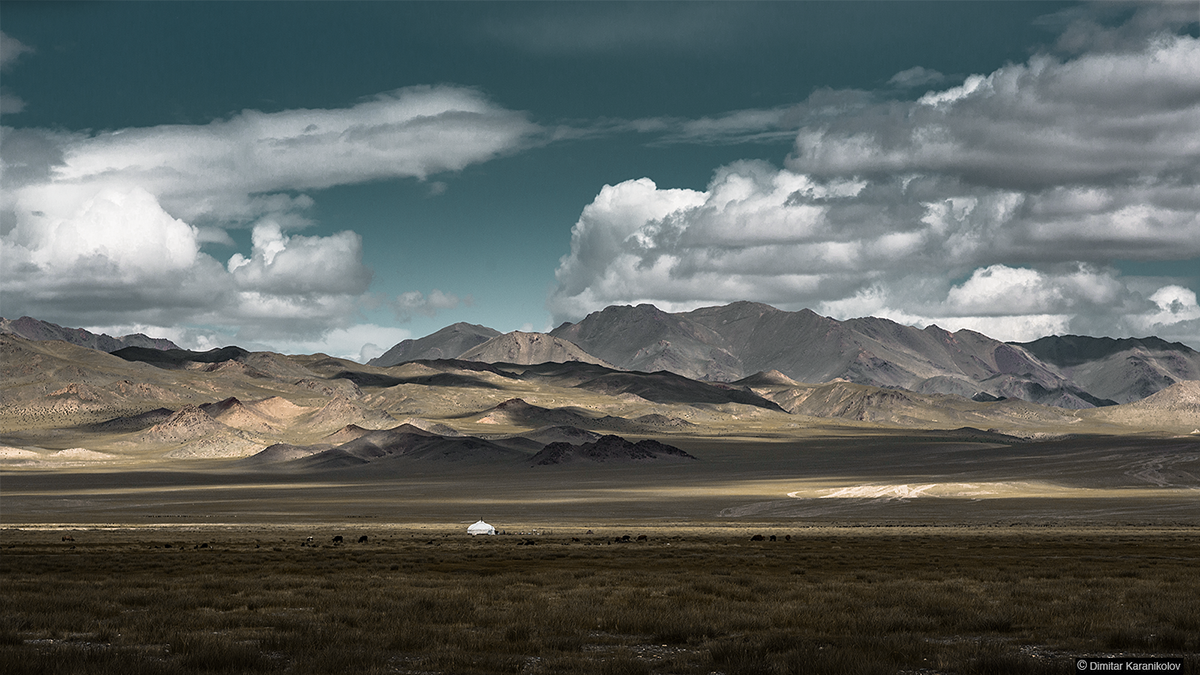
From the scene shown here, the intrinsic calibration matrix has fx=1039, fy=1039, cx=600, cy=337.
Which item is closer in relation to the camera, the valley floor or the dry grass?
the dry grass

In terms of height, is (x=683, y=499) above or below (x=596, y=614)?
below

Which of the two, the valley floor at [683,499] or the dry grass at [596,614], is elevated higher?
the dry grass at [596,614]

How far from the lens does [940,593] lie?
2692cm

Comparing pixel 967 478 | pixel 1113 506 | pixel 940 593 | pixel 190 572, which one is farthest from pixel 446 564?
pixel 967 478

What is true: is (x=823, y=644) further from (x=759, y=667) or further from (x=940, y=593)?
(x=940, y=593)

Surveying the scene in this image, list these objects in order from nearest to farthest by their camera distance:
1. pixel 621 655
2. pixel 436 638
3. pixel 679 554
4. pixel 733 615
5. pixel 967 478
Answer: pixel 621 655
pixel 436 638
pixel 733 615
pixel 679 554
pixel 967 478

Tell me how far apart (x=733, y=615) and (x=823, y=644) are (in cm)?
448

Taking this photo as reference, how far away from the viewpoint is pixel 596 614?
23.1m

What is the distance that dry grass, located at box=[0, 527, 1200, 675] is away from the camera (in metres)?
16.5

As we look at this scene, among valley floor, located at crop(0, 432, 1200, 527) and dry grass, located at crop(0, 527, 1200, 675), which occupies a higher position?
dry grass, located at crop(0, 527, 1200, 675)

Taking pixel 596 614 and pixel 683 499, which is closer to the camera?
pixel 596 614

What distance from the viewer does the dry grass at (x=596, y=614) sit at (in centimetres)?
1652

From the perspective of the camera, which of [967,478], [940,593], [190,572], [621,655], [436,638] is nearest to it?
[621,655]

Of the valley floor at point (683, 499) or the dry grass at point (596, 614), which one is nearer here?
the dry grass at point (596, 614)
